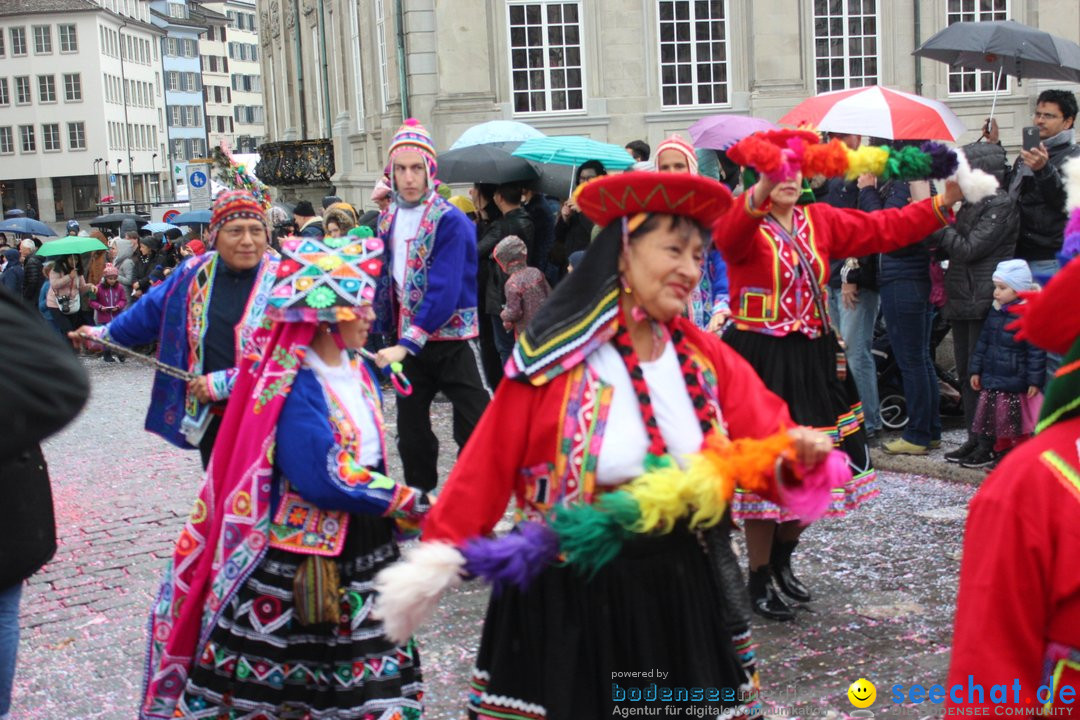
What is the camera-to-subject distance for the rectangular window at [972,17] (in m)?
23.1

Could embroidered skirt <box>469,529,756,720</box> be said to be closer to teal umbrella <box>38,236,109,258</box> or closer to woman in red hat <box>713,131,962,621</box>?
woman in red hat <box>713,131,962,621</box>

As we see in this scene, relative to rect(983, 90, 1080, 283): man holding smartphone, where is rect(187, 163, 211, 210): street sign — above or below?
above

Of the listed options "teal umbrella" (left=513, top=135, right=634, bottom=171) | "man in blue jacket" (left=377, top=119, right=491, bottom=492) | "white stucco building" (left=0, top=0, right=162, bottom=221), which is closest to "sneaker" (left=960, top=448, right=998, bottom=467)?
"man in blue jacket" (left=377, top=119, right=491, bottom=492)

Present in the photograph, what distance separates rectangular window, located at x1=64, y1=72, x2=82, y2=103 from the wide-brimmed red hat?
303 feet

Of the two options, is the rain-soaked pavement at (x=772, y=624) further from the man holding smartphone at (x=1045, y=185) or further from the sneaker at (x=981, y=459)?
the man holding smartphone at (x=1045, y=185)

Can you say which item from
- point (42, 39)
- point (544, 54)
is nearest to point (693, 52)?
point (544, 54)

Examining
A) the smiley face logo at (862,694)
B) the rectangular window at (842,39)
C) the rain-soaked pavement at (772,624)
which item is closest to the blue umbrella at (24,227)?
the rectangular window at (842,39)

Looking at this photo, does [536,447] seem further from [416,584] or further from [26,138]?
[26,138]

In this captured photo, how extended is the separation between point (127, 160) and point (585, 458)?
3742 inches

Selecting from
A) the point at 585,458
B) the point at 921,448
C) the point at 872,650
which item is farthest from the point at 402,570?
the point at 921,448

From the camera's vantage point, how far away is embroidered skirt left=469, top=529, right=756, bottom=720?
134 inches

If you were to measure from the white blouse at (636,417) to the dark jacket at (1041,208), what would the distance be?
5.59 meters

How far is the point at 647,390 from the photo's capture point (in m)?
3.50

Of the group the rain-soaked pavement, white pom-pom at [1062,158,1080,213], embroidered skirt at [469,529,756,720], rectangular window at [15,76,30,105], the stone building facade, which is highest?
rectangular window at [15,76,30,105]
